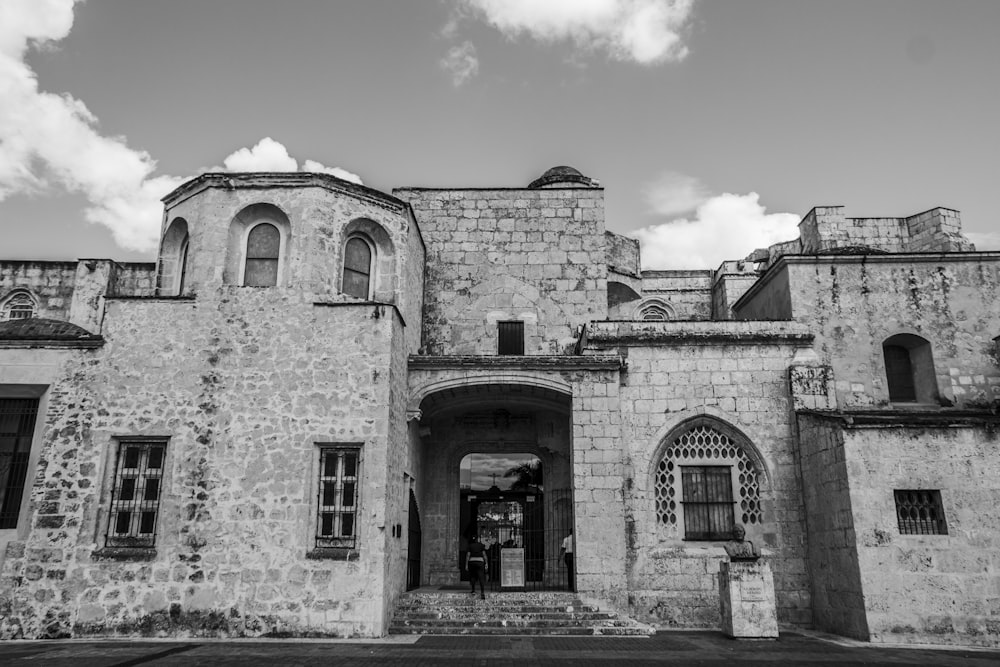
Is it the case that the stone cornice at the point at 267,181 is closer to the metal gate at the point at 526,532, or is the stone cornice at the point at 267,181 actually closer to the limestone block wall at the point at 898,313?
the metal gate at the point at 526,532

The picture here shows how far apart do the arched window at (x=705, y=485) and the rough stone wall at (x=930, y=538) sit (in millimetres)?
2511

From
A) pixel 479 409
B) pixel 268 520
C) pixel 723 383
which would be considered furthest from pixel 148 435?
pixel 723 383

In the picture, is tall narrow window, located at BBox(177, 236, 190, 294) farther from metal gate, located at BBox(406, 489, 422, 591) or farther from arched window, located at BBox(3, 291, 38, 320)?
arched window, located at BBox(3, 291, 38, 320)

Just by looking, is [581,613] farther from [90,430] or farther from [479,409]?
[90,430]

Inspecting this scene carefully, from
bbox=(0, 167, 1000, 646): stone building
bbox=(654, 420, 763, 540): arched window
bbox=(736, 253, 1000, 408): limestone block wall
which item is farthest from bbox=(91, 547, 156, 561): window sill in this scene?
bbox=(736, 253, 1000, 408): limestone block wall

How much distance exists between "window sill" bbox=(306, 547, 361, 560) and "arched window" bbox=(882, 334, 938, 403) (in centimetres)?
1257

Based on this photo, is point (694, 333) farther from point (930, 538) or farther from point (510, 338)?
→ point (930, 538)

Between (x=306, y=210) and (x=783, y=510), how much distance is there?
11.8 metres

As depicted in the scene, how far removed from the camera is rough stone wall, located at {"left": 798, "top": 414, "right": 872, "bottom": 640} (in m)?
13.0

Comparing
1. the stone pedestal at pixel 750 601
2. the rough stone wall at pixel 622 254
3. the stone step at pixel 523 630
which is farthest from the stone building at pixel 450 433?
the rough stone wall at pixel 622 254

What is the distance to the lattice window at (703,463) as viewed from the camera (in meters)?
15.2

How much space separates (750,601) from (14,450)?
14.0m

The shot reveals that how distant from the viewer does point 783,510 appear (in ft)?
49.4

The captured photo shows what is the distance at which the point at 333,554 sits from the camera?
12.5 m
